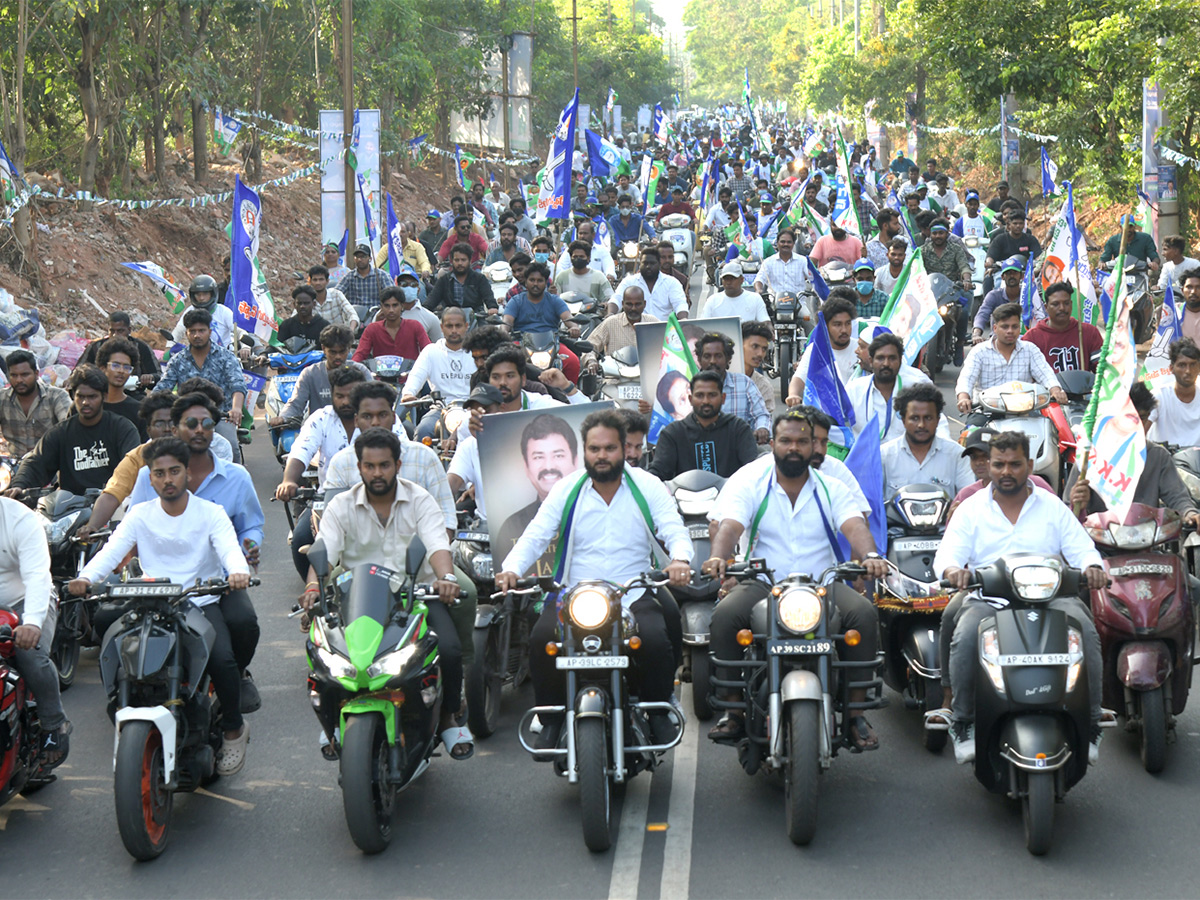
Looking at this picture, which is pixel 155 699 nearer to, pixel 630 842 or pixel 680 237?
pixel 630 842

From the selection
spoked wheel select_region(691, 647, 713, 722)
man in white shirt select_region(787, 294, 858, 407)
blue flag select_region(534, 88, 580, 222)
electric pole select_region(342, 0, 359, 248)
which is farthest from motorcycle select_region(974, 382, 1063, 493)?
electric pole select_region(342, 0, 359, 248)

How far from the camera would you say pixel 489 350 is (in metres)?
10.5

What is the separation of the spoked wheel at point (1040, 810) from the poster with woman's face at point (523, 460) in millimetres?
2793

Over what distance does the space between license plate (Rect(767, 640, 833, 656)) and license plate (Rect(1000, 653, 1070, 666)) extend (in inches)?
27.7

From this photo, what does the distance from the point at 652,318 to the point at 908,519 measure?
7.72 m

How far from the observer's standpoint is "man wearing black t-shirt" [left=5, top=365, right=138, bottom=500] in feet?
30.3

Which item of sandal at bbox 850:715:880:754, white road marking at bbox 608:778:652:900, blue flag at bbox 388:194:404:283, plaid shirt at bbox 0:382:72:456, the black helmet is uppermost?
blue flag at bbox 388:194:404:283

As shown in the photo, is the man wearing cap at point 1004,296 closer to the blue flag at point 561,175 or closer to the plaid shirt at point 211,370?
the plaid shirt at point 211,370

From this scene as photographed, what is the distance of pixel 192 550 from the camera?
6.94m

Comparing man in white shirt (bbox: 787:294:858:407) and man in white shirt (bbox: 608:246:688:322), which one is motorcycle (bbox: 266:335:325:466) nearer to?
man in white shirt (bbox: 608:246:688:322)

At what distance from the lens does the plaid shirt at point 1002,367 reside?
11.2 metres

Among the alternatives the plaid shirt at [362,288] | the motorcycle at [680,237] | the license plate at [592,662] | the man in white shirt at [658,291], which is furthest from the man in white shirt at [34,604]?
the motorcycle at [680,237]

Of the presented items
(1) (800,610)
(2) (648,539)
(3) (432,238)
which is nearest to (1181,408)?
(2) (648,539)

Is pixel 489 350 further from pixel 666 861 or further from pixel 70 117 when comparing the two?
pixel 70 117
